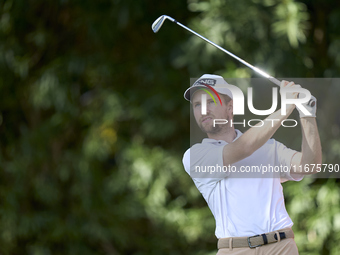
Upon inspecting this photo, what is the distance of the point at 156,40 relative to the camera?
3.24 m

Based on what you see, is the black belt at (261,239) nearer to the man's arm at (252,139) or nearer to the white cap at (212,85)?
the man's arm at (252,139)

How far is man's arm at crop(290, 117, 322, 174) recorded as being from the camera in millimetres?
909

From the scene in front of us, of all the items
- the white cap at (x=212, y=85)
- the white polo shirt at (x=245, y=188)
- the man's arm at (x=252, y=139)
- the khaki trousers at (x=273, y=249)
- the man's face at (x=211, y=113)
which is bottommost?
the khaki trousers at (x=273, y=249)

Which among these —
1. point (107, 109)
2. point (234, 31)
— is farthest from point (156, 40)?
point (234, 31)

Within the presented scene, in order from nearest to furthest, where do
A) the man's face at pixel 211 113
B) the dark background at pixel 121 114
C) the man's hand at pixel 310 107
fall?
the man's hand at pixel 310 107
the man's face at pixel 211 113
the dark background at pixel 121 114

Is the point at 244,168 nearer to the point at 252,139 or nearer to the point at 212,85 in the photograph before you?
the point at 252,139

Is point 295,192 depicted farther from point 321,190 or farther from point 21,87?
point 21,87

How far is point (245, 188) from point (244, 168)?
48 mm

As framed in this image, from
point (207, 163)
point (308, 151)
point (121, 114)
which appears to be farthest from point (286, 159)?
point (121, 114)

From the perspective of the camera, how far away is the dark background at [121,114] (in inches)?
99.7

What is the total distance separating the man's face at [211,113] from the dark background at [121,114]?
1.47 meters

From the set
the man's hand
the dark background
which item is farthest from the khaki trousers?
the dark background

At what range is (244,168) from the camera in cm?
100

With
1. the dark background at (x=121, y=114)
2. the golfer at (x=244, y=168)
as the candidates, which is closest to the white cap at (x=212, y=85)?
the golfer at (x=244, y=168)
